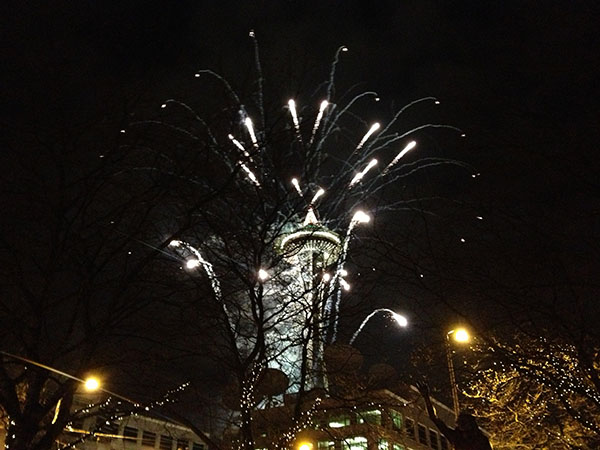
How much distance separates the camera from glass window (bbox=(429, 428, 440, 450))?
43.4 meters

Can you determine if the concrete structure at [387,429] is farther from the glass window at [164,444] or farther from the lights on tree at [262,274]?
the glass window at [164,444]

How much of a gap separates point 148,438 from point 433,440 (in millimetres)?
28312

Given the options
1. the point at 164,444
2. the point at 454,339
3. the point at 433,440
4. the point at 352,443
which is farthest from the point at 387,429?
the point at 164,444

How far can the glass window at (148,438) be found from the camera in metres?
51.1

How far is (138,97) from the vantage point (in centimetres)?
1018

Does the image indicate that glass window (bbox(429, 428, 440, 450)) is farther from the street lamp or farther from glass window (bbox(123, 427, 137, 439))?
the street lamp

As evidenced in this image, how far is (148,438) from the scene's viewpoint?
170ft

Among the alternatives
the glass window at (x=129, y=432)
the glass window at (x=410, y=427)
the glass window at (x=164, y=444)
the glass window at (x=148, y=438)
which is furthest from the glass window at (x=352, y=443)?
the glass window at (x=164, y=444)

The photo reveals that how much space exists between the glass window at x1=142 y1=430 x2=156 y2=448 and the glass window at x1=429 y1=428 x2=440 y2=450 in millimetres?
27689

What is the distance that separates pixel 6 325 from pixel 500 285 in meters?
9.49

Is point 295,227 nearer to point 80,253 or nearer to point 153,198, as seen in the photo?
point 153,198

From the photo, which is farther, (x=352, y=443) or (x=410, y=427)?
(x=410, y=427)

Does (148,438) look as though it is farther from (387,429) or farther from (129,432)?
(387,429)

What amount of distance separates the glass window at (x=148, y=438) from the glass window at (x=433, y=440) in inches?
1090
